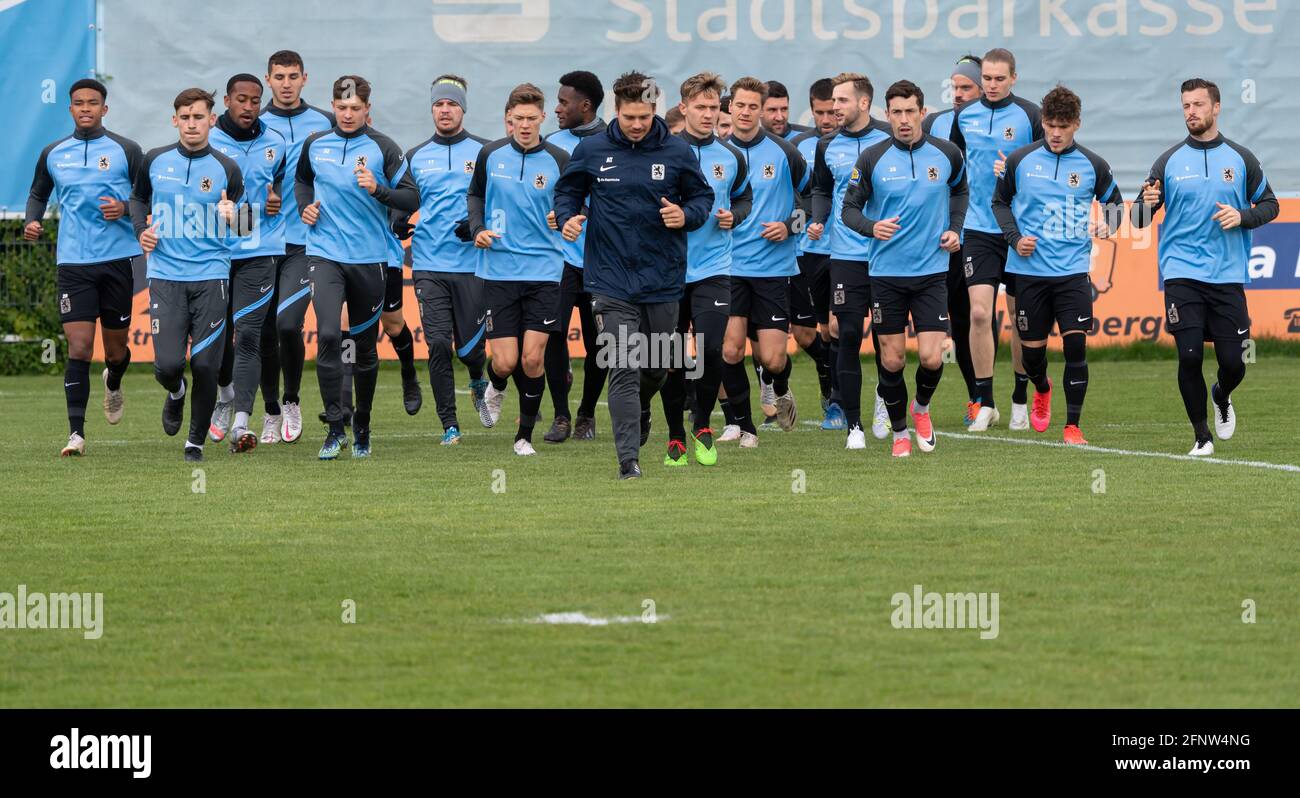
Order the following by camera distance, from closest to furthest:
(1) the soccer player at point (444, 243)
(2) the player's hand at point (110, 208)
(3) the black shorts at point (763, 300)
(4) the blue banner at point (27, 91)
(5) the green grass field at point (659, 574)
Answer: (5) the green grass field at point (659, 574)
(2) the player's hand at point (110, 208)
(3) the black shorts at point (763, 300)
(1) the soccer player at point (444, 243)
(4) the blue banner at point (27, 91)

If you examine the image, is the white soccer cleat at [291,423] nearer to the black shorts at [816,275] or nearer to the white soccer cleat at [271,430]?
the white soccer cleat at [271,430]

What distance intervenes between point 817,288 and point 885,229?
3088 mm

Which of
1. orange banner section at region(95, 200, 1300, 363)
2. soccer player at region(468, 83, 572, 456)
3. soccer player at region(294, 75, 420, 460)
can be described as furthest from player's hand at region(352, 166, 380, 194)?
orange banner section at region(95, 200, 1300, 363)

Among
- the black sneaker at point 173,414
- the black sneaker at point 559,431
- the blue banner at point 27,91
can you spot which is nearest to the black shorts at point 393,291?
the black sneaker at point 559,431

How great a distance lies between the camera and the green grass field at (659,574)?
5.95m

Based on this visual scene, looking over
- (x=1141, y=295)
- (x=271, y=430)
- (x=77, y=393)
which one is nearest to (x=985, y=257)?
(x=271, y=430)

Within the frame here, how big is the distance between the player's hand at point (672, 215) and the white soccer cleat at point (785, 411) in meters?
3.91

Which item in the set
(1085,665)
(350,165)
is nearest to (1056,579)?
(1085,665)

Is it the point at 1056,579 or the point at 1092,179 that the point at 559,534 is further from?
the point at 1092,179

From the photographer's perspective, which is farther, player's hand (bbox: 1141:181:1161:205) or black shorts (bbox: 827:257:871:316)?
black shorts (bbox: 827:257:871:316)

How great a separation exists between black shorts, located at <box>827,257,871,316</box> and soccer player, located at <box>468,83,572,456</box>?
1.97m

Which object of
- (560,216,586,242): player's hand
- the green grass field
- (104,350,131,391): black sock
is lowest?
the green grass field

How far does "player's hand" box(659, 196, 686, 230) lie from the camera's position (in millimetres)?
10906

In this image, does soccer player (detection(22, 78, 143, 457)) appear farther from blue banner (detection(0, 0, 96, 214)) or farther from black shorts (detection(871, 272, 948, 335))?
blue banner (detection(0, 0, 96, 214))
